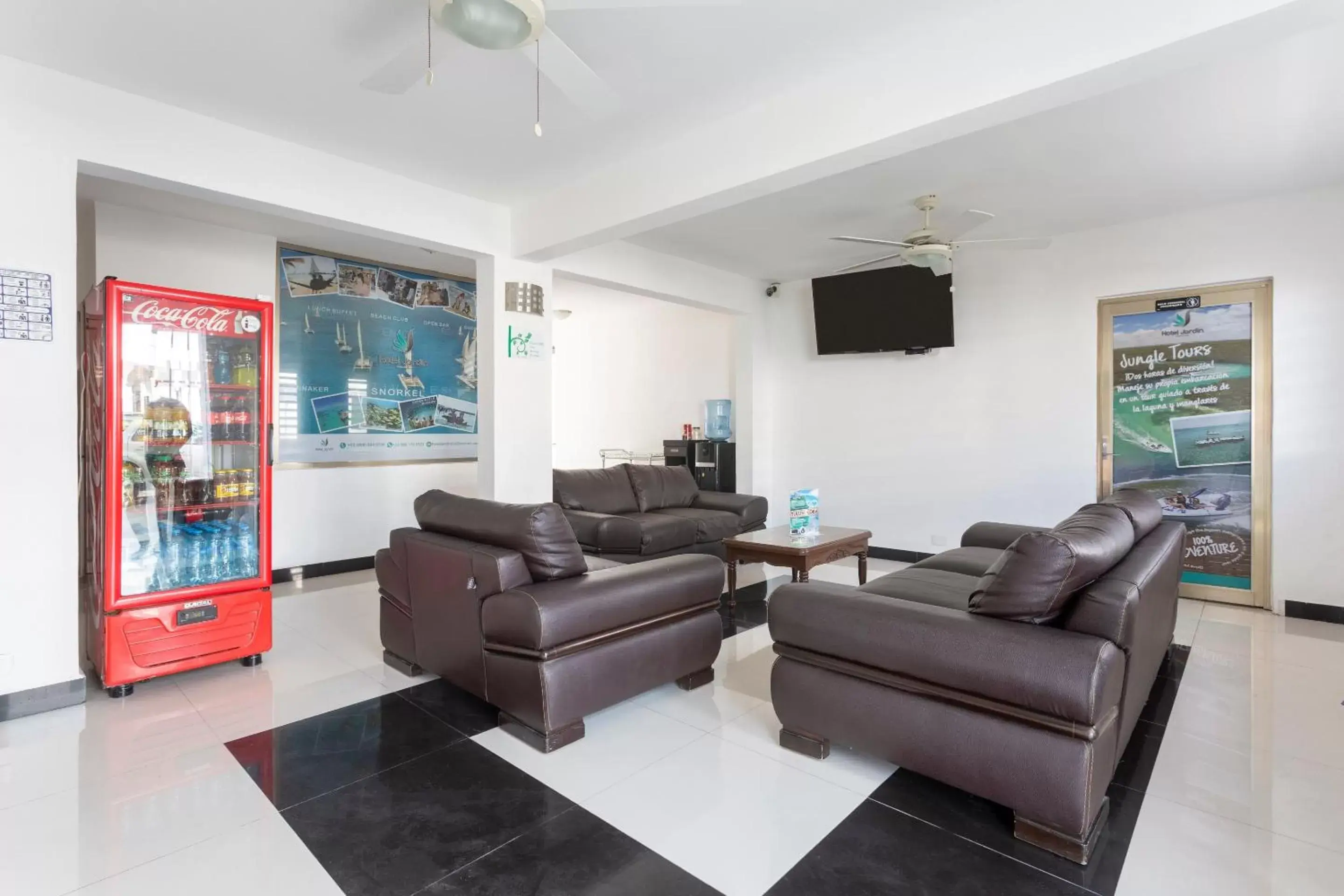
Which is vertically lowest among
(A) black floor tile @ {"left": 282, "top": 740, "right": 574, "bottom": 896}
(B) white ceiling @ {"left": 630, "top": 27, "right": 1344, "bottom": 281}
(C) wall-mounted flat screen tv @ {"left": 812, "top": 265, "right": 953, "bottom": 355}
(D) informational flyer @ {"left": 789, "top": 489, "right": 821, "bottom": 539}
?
(A) black floor tile @ {"left": 282, "top": 740, "right": 574, "bottom": 896}

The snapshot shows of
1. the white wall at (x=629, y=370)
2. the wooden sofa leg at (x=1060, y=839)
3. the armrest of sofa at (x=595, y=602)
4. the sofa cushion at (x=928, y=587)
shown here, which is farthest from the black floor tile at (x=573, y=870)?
the white wall at (x=629, y=370)

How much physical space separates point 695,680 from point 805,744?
76 centimetres

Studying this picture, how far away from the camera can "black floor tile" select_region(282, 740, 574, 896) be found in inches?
70.3

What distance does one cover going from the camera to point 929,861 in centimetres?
182

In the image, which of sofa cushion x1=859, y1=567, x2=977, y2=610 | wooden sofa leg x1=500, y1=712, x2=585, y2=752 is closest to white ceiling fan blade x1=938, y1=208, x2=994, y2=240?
sofa cushion x1=859, y1=567, x2=977, y2=610

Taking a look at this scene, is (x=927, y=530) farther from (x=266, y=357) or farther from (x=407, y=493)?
(x=266, y=357)

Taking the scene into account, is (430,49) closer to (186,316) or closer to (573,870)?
(186,316)

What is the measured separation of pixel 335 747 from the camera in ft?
8.20

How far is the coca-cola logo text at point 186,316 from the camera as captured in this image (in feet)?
10.0

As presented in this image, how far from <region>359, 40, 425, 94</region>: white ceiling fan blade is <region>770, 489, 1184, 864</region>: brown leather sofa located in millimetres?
2220

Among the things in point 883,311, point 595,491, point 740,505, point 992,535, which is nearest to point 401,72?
point 595,491

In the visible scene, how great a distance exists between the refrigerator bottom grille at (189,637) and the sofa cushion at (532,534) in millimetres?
1356

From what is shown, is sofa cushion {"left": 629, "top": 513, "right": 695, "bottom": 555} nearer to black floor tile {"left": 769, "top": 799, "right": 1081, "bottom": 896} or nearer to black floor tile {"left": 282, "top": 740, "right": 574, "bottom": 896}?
black floor tile {"left": 282, "top": 740, "right": 574, "bottom": 896}

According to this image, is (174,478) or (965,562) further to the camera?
(965,562)
